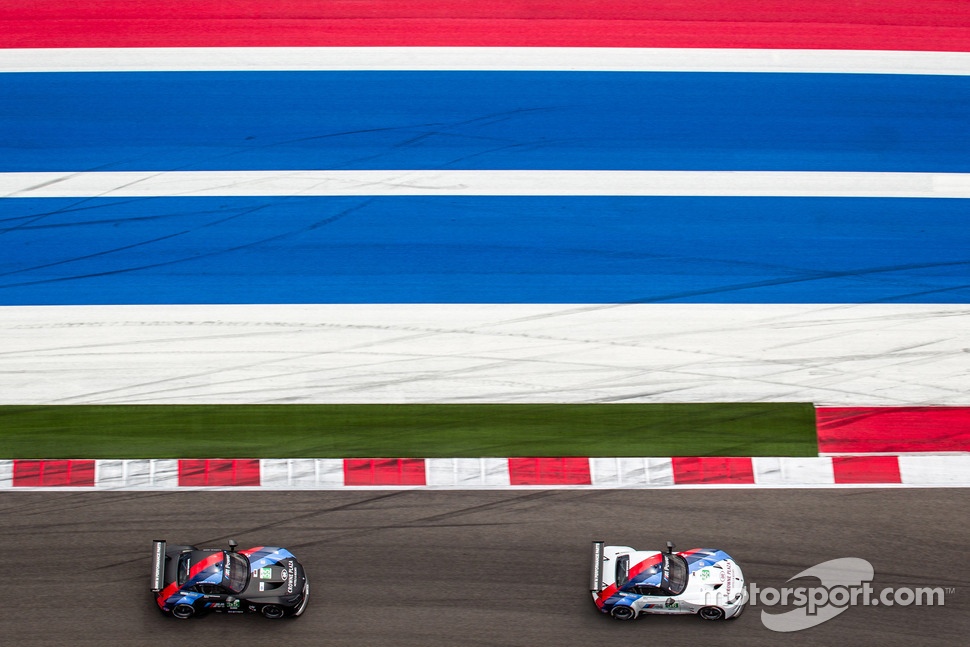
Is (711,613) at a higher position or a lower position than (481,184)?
lower

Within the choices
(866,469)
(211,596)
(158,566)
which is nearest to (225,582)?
(211,596)

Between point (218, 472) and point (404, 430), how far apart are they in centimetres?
224

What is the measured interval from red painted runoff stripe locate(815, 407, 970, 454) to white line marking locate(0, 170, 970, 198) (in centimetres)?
274

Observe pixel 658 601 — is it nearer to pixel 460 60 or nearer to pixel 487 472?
pixel 487 472

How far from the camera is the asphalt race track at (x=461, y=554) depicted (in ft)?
25.8

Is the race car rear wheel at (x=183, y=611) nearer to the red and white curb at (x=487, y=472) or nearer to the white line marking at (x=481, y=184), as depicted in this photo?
the red and white curb at (x=487, y=472)

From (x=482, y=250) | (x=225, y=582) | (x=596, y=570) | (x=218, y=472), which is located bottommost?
(x=596, y=570)

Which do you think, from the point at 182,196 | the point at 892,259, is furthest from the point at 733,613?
the point at 182,196

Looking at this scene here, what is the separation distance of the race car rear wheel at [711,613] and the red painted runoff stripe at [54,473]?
711cm

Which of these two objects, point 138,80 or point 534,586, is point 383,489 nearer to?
point 534,586

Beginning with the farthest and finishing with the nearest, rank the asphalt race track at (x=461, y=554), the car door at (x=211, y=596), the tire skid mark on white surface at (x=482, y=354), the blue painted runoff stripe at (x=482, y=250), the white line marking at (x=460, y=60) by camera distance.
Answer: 1. the white line marking at (x=460, y=60)
2. the blue painted runoff stripe at (x=482, y=250)
3. the tire skid mark on white surface at (x=482, y=354)
4. the asphalt race track at (x=461, y=554)
5. the car door at (x=211, y=596)

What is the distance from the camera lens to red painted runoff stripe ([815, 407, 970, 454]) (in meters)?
8.42

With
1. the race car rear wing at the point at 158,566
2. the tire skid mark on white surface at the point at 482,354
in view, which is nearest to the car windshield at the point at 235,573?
the race car rear wing at the point at 158,566

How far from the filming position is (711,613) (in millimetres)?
7723
